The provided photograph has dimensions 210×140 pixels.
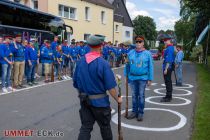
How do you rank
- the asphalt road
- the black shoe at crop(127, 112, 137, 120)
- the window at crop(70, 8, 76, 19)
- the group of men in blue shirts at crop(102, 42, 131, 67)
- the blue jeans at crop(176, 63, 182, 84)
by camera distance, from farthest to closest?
the window at crop(70, 8, 76, 19) < the group of men in blue shirts at crop(102, 42, 131, 67) < the blue jeans at crop(176, 63, 182, 84) < the black shoe at crop(127, 112, 137, 120) < the asphalt road

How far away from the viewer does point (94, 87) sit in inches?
196

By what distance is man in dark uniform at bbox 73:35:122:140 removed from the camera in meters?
4.94

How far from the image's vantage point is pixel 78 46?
19000 mm

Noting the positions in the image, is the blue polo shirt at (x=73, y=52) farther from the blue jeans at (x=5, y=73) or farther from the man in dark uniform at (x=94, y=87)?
the man in dark uniform at (x=94, y=87)

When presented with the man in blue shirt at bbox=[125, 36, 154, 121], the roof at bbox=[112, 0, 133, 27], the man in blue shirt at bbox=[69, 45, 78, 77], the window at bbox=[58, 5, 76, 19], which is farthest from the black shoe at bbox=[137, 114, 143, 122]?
the roof at bbox=[112, 0, 133, 27]

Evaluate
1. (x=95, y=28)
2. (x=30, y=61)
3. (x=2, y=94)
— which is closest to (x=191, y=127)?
(x=2, y=94)

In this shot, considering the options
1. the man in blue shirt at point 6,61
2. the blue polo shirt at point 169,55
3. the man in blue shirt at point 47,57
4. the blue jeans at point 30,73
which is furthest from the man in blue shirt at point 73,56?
the blue polo shirt at point 169,55

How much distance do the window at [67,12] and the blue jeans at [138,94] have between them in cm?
2875

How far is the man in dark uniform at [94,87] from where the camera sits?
16.2 feet

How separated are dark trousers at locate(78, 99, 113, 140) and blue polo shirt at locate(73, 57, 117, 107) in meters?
0.10

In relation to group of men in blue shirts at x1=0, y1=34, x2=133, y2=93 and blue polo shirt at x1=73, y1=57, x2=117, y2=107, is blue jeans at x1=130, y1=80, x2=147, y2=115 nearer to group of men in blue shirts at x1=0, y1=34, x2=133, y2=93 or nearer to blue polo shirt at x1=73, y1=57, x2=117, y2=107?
blue polo shirt at x1=73, y1=57, x2=117, y2=107

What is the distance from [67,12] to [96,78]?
108 ft

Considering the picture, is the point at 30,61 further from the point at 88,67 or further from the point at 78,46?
the point at 88,67

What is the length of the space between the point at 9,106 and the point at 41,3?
25480 mm
